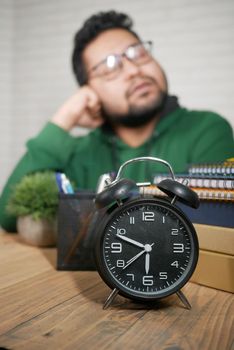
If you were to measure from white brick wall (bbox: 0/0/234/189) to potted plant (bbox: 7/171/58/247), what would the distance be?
0.42m

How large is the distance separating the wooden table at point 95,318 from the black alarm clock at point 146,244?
0.04 m

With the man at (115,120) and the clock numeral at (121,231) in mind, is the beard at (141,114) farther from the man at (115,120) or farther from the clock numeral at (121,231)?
the clock numeral at (121,231)

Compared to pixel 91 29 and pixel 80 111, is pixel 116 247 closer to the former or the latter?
pixel 80 111

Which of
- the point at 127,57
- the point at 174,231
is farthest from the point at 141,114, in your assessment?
the point at 174,231

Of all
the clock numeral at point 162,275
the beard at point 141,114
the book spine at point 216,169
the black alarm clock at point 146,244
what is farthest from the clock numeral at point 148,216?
the beard at point 141,114

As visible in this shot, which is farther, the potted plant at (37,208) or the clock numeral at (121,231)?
the potted plant at (37,208)

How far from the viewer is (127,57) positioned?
4.38 ft

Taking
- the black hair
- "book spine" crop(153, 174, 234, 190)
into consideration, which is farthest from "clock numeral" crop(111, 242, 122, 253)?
the black hair

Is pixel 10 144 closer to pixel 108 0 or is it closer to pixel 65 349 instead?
pixel 108 0

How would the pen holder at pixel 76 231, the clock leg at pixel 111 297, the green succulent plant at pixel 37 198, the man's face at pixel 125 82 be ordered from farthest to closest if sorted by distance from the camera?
Answer: the man's face at pixel 125 82 → the green succulent plant at pixel 37 198 → the pen holder at pixel 76 231 → the clock leg at pixel 111 297

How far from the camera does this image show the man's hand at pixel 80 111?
1396 millimetres

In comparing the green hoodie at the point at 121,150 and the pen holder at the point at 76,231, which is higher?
the green hoodie at the point at 121,150

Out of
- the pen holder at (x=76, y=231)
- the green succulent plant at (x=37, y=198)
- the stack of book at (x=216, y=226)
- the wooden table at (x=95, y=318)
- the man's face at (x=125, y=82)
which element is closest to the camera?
the wooden table at (x=95, y=318)

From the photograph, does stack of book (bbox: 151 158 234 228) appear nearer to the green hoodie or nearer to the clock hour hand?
the clock hour hand
